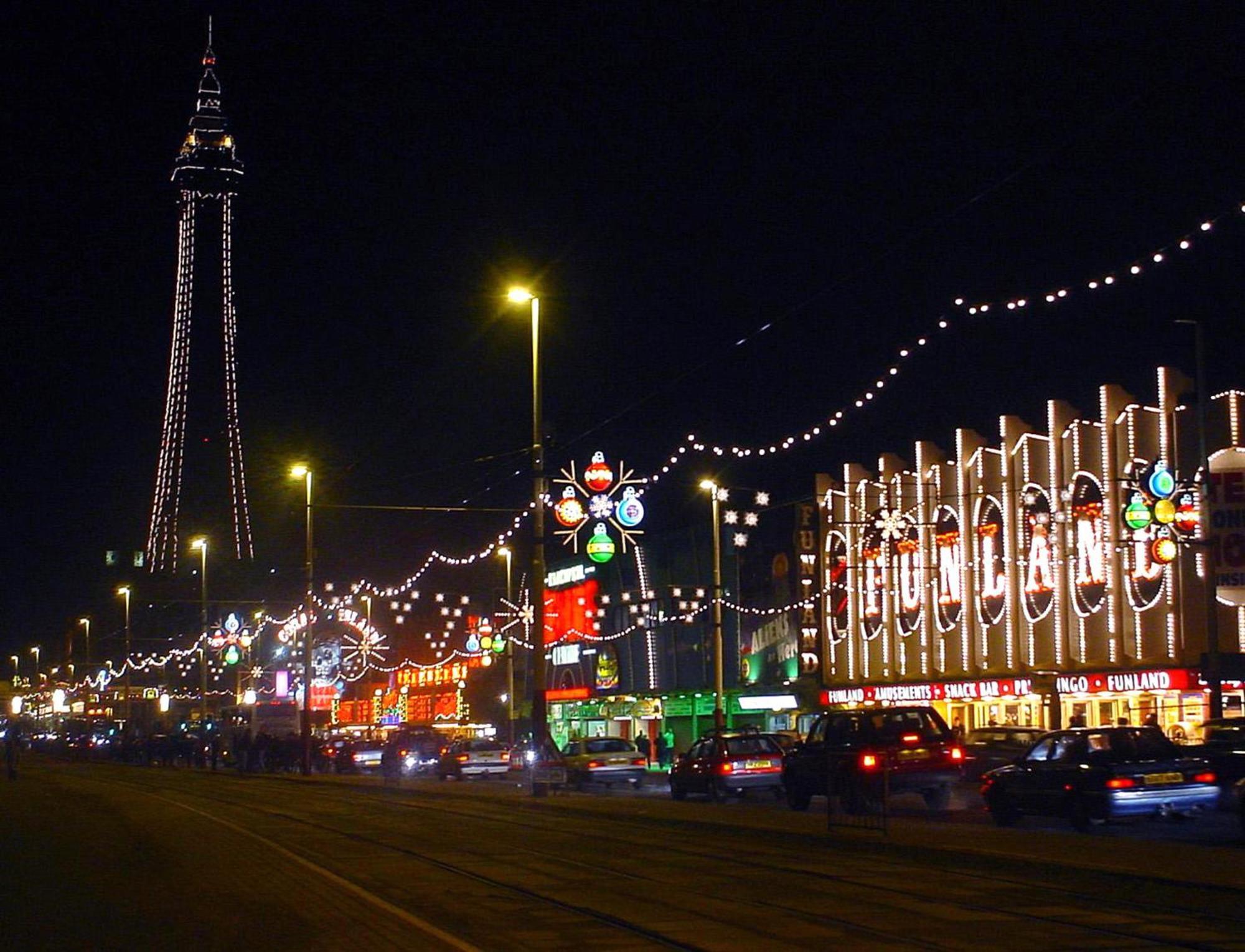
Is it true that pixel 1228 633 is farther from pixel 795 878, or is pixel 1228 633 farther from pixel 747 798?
pixel 795 878

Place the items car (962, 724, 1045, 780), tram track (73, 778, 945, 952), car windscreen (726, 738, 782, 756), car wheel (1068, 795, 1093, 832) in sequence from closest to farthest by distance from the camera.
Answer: tram track (73, 778, 945, 952) → car wheel (1068, 795, 1093, 832) → car windscreen (726, 738, 782, 756) → car (962, 724, 1045, 780)

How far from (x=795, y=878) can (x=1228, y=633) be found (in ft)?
89.3

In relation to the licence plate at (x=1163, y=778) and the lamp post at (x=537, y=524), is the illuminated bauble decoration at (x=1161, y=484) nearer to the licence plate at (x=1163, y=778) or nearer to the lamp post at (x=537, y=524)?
the lamp post at (x=537, y=524)

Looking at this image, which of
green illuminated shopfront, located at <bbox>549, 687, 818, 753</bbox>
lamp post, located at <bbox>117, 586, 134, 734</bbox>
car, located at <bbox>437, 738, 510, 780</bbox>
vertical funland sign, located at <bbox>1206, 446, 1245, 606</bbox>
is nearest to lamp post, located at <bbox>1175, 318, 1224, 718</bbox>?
vertical funland sign, located at <bbox>1206, 446, 1245, 606</bbox>

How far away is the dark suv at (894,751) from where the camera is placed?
88.4ft

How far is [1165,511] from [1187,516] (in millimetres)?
483

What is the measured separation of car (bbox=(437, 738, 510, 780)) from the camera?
172ft

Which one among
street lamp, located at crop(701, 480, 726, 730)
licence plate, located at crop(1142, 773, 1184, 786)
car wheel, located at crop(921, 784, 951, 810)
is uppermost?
street lamp, located at crop(701, 480, 726, 730)

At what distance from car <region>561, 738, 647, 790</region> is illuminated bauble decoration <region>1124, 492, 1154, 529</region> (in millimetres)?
13799

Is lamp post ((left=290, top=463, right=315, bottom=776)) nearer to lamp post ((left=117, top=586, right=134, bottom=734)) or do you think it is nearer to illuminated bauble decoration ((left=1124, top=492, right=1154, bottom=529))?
illuminated bauble decoration ((left=1124, top=492, right=1154, bottom=529))

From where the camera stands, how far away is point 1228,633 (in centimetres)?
4094

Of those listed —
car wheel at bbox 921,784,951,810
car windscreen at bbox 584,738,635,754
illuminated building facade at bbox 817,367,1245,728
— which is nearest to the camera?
car wheel at bbox 921,784,951,810

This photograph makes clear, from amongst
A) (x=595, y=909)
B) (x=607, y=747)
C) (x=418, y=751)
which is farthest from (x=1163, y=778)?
(x=418, y=751)

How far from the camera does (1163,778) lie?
71.7 ft
